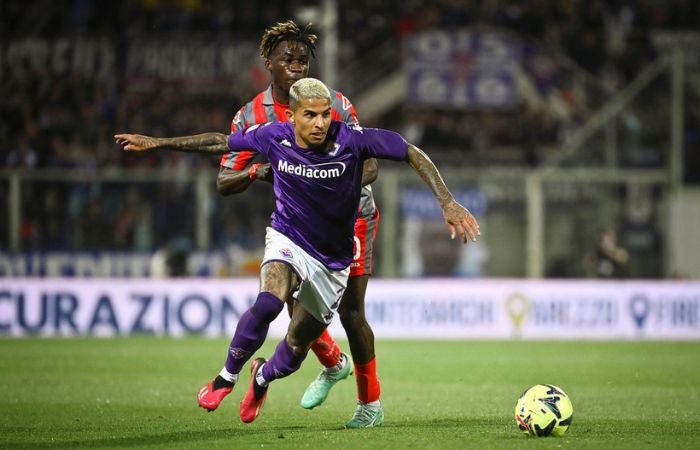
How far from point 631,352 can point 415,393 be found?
6.09 m

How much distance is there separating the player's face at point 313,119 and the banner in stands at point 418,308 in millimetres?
11111

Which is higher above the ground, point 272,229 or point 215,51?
point 215,51

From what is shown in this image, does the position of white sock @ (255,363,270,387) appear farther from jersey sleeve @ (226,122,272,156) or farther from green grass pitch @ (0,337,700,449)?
jersey sleeve @ (226,122,272,156)

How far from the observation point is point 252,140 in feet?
26.6

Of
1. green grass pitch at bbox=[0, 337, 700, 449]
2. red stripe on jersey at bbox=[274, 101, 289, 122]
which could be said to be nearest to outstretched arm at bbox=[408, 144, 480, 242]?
green grass pitch at bbox=[0, 337, 700, 449]

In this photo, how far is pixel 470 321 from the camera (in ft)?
63.6

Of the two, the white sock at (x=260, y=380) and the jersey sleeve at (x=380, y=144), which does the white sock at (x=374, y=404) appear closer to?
the white sock at (x=260, y=380)

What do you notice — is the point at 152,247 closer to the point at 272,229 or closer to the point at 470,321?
the point at 470,321

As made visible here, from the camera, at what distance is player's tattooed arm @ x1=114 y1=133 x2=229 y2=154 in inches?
318

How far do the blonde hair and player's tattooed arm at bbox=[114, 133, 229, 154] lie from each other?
669 mm

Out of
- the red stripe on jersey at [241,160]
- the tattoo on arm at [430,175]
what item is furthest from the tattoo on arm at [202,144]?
the tattoo on arm at [430,175]

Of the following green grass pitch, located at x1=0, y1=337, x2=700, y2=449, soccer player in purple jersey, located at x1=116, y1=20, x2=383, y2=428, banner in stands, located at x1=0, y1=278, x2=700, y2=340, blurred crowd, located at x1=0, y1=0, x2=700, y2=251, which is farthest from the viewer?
→ blurred crowd, located at x1=0, y1=0, x2=700, y2=251

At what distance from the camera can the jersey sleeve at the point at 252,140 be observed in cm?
805

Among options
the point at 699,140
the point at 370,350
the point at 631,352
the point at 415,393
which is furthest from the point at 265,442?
the point at 699,140
